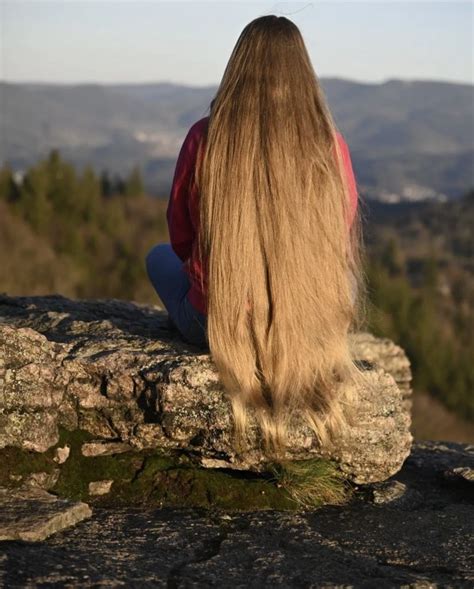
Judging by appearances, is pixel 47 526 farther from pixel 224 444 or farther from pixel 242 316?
pixel 242 316

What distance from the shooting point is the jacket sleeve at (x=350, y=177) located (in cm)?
521

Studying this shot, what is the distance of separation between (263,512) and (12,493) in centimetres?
141

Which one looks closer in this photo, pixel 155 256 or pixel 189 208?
pixel 189 208

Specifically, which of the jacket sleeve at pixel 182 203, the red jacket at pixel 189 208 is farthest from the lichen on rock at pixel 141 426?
the jacket sleeve at pixel 182 203

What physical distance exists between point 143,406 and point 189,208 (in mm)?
1260

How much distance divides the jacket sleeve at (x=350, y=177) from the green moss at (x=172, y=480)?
→ 155 centimetres

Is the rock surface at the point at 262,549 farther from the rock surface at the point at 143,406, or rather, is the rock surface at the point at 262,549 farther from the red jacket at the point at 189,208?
the red jacket at the point at 189,208

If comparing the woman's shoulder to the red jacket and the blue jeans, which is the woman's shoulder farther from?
the blue jeans

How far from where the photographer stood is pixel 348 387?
5316mm

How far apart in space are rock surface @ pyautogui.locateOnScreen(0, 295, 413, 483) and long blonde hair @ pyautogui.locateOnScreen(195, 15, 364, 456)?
149 millimetres

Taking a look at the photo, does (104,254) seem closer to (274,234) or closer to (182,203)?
(182,203)

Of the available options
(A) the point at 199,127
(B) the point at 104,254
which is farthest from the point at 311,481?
(B) the point at 104,254

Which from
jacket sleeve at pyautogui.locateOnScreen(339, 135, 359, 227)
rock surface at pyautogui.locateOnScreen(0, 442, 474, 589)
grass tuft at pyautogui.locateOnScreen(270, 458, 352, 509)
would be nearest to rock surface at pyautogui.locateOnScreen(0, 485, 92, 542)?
rock surface at pyautogui.locateOnScreen(0, 442, 474, 589)

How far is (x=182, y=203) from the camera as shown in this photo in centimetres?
550
